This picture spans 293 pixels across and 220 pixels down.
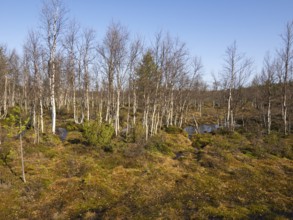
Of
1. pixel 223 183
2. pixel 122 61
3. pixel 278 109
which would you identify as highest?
pixel 122 61

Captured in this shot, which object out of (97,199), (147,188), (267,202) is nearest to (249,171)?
(267,202)

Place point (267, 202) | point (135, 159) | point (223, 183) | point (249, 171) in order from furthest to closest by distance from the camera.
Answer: point (135, 159)
point (249, 171)
point (223, 183)
point (267, 202)

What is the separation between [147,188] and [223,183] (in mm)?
4853

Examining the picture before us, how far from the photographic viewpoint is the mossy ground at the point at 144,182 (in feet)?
28.5

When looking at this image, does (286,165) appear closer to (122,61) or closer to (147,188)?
(147,188)

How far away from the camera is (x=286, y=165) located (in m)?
15.5

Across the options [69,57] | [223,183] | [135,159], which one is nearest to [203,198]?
[223,183]

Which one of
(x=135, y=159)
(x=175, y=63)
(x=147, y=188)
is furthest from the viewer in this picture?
(x=175, y=63)

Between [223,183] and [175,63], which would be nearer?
[223,183]

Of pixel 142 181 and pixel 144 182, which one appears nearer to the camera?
pixel 144 182

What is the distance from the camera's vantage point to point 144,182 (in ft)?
39.2

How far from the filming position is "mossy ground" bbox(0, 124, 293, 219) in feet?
28.5

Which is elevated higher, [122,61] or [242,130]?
[122,61]

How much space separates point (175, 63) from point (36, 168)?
1872 cm
